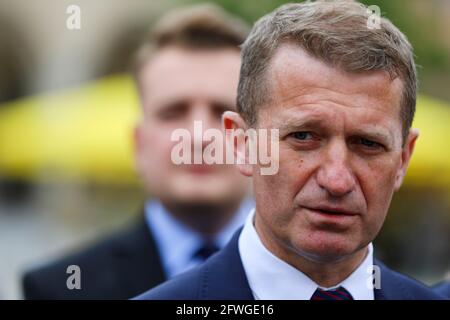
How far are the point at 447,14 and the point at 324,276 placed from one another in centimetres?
1128

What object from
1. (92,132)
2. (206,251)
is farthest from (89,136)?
(206,251)

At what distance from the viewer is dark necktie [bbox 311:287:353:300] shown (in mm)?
2754

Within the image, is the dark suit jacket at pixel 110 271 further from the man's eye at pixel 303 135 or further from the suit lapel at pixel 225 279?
the man's eye at pixel 303 135

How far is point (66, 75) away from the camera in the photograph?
15180 millimetres

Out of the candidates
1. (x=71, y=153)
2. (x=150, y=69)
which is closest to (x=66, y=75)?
(x=71, y=153)

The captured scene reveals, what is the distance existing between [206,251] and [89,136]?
7.83 m

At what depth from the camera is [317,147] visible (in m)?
2.59

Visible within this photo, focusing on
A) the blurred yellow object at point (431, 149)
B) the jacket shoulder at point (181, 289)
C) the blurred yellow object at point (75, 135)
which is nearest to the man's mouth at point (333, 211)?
the jacket shoulder at point (181, 289)

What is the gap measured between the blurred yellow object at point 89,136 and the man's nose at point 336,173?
8.61 m

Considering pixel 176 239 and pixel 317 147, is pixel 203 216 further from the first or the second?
pixel 317 147

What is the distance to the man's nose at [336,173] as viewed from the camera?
99.8 inches

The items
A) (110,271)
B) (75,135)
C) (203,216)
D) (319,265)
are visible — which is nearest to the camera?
(319,265)

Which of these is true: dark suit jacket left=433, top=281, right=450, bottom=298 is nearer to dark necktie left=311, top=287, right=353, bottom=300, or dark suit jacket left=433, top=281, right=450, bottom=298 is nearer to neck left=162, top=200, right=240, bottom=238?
dark necktie left=311, top=287, right=353, bottom=300
